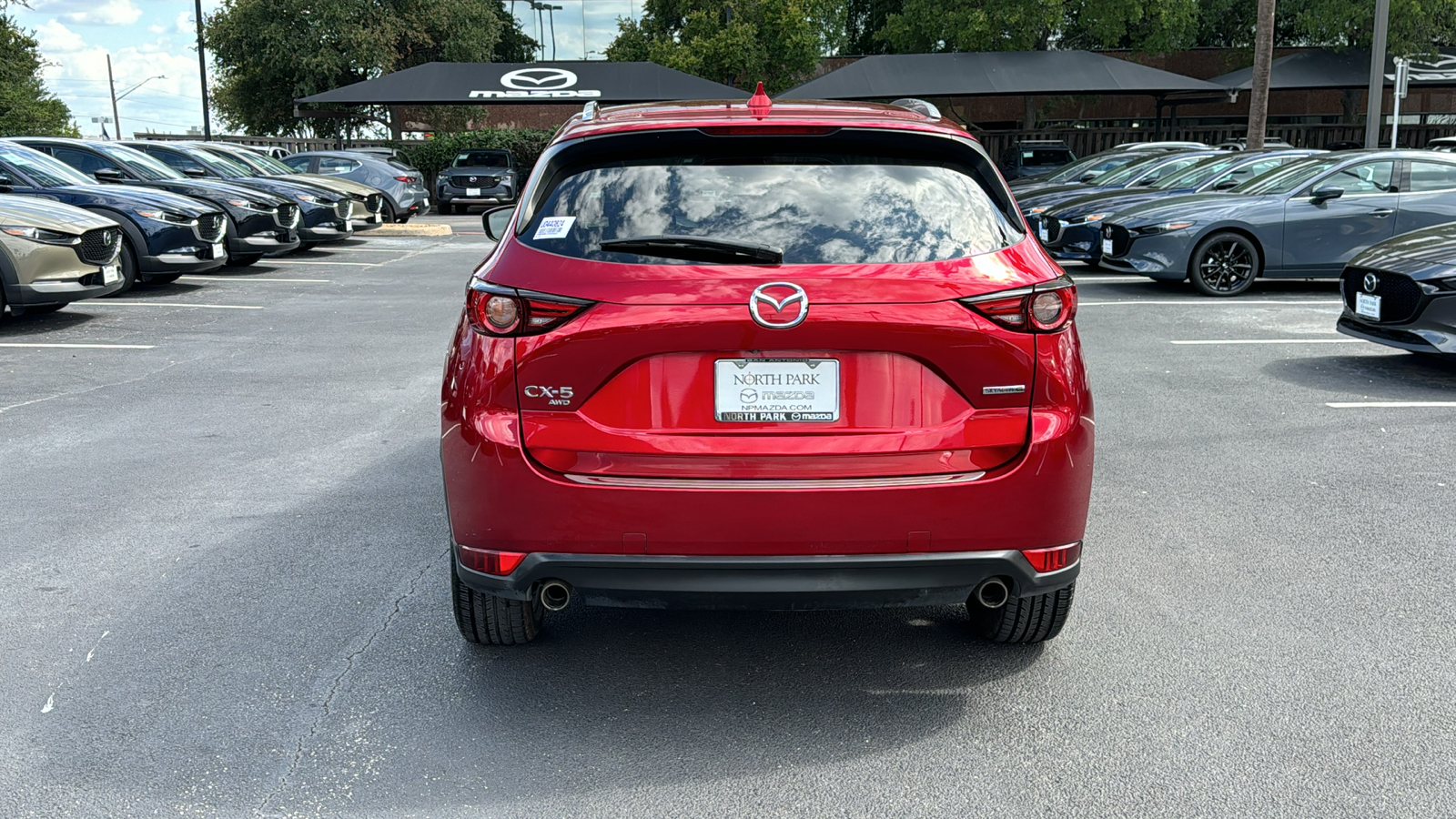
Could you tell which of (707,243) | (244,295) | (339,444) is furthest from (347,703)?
(244,295)

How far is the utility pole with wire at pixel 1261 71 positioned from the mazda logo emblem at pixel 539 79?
59.3 ft

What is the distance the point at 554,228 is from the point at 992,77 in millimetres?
32080

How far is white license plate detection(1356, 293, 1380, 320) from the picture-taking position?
875 cm

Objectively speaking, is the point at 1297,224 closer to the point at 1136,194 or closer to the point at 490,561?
the point at 1136,194

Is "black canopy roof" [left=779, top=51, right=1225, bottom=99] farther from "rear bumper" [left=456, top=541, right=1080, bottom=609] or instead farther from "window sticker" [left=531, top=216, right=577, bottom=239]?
"rear bumper" [left=456, top=541, right=1080, bottom=609]

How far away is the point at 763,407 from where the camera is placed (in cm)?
323

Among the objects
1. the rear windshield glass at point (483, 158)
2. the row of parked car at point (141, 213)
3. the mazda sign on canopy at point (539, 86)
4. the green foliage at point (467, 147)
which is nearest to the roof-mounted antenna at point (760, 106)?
the row of parked car at point (141, 213)

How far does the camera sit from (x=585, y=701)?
12.0ft

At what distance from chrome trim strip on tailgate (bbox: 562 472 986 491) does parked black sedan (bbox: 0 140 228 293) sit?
11.5 meters

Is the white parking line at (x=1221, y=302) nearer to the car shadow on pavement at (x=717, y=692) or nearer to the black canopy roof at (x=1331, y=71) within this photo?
the car shadow on pavement at (x=717, y=692)

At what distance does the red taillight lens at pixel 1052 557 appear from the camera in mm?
3414

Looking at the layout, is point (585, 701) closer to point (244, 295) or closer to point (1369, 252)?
point (1369, 252)

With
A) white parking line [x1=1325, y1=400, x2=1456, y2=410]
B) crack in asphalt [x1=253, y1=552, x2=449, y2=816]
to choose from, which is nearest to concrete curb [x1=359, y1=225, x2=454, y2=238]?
white parking line [x1=1325, y1=400, x2=1456, y2=410]

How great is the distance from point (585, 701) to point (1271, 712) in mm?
1948
